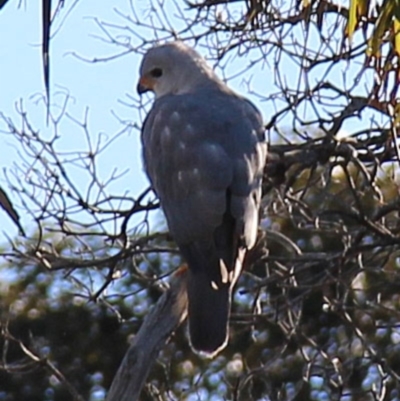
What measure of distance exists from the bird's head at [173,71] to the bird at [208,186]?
25cm

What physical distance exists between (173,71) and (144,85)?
16 centimetres

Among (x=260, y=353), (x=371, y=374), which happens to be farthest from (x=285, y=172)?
(x=260, y=353)

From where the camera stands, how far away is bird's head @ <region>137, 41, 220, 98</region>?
5852 millimetres

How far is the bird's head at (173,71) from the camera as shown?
5.85m

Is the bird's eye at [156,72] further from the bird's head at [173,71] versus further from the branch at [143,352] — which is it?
Result: the branch at [143,352]

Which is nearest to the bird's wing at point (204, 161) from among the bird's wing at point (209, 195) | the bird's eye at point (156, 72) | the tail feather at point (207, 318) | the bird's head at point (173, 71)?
the bird's wing at point (209, 195)

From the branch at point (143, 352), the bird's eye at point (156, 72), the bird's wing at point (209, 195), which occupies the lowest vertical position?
the branch at point (143, 352)

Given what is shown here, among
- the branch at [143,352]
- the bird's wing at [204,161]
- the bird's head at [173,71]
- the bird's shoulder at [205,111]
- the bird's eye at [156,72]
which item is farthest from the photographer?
the bird's eye at [156,72]

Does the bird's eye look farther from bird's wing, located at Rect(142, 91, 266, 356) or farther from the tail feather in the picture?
the tail feather

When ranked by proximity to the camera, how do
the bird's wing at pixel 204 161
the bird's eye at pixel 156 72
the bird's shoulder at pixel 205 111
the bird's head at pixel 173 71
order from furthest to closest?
the bird's eye at pixel 156 72 → the bird's head at pixel 173 71 → the bird's shoulder at pixel 205 111 → the bird's wing at pixel 204 161

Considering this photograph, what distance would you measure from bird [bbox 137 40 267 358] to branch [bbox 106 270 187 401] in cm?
13

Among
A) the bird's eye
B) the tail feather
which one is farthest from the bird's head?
the tail feather

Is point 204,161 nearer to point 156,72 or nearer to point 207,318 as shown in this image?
point 207,318

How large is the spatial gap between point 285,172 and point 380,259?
1.55 metres
